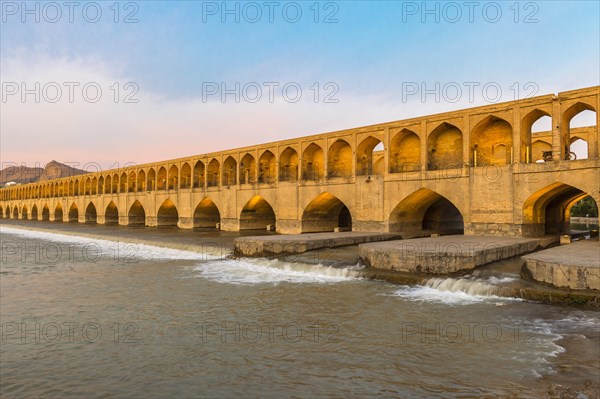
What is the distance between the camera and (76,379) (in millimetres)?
4637

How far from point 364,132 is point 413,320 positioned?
13.0m

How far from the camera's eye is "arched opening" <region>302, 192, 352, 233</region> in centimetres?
2070

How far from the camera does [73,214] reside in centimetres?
4544

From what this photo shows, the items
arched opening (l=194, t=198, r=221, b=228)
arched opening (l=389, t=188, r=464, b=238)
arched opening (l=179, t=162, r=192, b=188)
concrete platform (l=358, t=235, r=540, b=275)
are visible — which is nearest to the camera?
concrete platform (l=358, t=235, r=540, b=275)

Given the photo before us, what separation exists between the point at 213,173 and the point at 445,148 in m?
15.5

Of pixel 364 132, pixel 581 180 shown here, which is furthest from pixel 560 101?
pixel 364 132

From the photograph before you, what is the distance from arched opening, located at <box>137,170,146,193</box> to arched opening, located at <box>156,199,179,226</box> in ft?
13.5

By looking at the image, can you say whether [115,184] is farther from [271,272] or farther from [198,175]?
[271,272]

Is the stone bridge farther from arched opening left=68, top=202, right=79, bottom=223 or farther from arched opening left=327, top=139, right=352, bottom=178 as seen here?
arched opening left=68, top=202, right=79, bottom=223

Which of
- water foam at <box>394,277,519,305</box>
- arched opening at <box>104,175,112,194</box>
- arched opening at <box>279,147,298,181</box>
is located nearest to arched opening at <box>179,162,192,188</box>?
arched opening at <box>279,147,298,181</box>

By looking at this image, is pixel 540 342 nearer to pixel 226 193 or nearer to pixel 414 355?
pixel 414 355

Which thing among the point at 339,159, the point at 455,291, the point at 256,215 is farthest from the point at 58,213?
the point at 455,291

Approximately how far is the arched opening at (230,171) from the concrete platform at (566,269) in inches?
803

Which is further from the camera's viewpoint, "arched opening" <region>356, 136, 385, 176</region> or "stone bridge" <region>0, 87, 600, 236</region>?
"arched opening" <region>356, 136, 385, 176</region>
